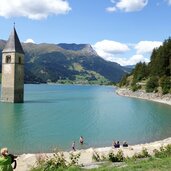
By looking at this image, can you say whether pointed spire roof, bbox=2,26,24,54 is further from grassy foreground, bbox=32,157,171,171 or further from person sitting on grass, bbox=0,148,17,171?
person sitting on grass, bbox=0,148,17,171

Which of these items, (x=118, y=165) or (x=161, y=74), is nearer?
(x=118, y=165)

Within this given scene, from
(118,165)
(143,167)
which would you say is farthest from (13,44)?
(143,167)

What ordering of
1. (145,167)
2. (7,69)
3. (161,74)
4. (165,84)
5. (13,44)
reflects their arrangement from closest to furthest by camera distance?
(145,167) → (7,69) → (13,44) → (165,84) → (161,74)

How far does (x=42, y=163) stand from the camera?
54.0ft

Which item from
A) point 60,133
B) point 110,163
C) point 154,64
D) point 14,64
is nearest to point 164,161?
point 110,163

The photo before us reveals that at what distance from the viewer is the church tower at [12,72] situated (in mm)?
77312

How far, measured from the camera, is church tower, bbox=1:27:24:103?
7731cm

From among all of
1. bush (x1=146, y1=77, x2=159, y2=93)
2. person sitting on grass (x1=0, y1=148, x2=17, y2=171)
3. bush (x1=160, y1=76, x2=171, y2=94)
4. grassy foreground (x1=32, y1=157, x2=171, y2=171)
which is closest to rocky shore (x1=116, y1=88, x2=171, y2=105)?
bush (x1=160, y1=76, x2=171, y2=94)

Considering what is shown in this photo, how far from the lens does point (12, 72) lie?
256 ft

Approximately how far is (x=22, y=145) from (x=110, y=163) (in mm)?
17021

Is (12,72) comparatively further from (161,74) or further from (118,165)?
(118,165)

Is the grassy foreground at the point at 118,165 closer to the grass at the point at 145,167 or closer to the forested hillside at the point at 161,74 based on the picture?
the grass at the point at 145,167

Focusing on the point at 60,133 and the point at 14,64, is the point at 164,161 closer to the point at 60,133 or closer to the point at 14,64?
the point at 60,133

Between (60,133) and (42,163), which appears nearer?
(42,163)
